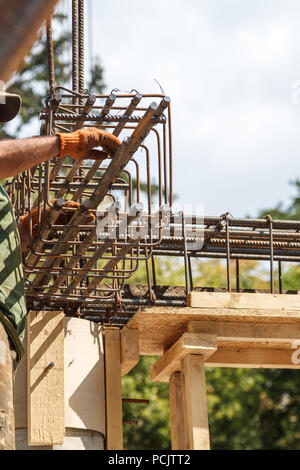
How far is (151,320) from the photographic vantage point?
600cm

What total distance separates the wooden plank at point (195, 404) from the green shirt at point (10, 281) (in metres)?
2.07

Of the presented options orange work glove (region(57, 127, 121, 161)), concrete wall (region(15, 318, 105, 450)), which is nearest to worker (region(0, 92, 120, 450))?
orange work glove (region(57, 127, 121, 161))

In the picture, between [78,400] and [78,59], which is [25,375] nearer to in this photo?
[78,400]

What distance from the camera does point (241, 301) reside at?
20.0ft

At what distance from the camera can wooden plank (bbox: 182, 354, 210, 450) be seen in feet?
19.1

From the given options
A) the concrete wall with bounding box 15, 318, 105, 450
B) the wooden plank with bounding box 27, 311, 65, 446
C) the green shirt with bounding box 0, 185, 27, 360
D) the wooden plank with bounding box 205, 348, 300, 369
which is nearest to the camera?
the green shirt with bounding box 0, 185, 27, 360

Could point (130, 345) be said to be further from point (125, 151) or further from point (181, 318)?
point (125, 151)

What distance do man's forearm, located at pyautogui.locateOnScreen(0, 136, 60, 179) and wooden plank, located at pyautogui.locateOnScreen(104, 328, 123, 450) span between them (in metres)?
2.91

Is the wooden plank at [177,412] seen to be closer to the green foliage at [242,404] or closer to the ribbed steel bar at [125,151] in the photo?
the ribbed steel bar at [125,151]

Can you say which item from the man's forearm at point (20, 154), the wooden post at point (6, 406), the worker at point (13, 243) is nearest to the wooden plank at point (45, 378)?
the worker at point (13, 243)

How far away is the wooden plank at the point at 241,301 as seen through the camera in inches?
237

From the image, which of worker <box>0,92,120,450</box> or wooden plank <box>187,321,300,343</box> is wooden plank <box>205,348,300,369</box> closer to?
wooden plank <box>187,321,300,343</box>

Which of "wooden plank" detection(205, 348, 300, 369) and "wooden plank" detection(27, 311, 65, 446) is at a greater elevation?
"wooden plank" detection(205, 348, 300, 369)

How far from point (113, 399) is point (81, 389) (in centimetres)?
32
